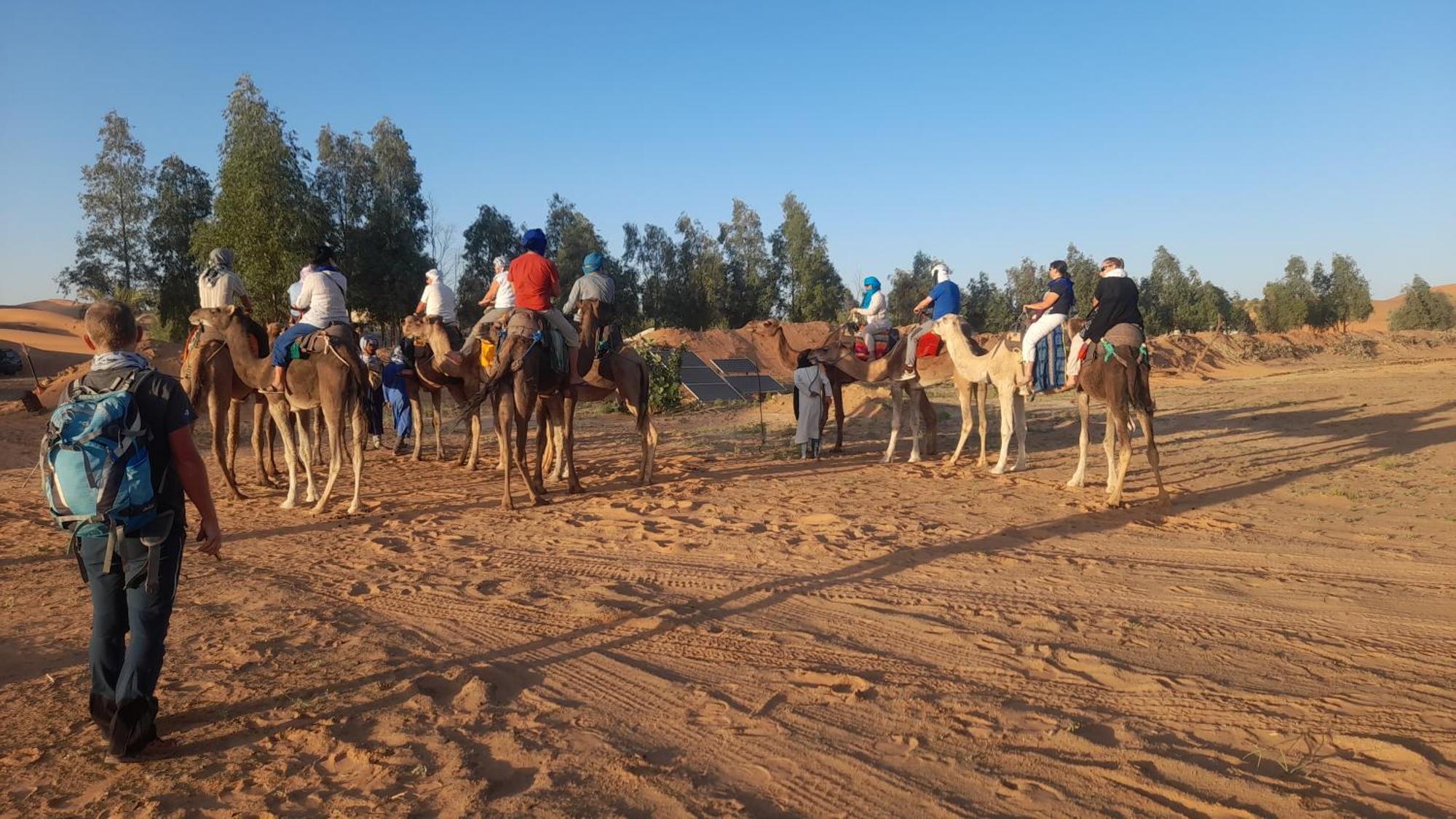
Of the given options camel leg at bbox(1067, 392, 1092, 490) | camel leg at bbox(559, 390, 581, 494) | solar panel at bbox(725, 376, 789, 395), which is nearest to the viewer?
camel leg at bbox(559, 390, 581, 494)

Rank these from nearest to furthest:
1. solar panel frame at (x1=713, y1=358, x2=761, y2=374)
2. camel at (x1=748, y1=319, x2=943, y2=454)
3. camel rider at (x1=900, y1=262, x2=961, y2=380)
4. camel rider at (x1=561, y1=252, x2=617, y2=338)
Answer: camel rider at (x1=561, y1=252, x2=617, y2=338)
camel rider at (x1=900, y1=262, x2=961, y2=380)
camel at (x1=748, y1=319, x2=943, y2=454)
solar panel frame at (x1=713, y1=358, x2=761, y2=374)

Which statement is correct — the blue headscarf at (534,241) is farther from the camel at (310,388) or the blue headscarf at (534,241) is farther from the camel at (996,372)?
the camel at (996,372)

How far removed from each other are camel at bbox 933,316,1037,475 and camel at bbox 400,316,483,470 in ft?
23.4

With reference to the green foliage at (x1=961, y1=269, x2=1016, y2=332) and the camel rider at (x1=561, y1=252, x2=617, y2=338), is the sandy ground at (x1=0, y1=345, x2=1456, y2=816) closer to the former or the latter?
the camel rider at (x1=561, y1=252, x2=617, y2=338)

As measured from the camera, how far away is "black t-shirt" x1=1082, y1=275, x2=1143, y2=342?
10.3m

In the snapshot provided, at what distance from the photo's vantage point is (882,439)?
1706 centimetres

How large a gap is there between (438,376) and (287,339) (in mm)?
3222

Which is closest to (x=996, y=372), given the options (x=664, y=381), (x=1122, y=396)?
(x=1122, y=396)

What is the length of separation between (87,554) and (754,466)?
9907 mm

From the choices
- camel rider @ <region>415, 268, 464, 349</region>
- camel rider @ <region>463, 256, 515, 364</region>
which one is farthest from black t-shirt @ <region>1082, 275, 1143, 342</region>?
camel rider @ <region>415, 268, 464, 349</region>

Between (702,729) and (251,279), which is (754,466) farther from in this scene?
(251,279)

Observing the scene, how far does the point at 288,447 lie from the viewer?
9.91 m

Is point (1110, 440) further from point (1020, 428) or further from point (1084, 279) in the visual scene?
point (1084, 279)

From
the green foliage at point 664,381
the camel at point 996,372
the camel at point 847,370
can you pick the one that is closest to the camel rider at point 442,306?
the camel at point 847,370
